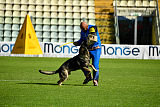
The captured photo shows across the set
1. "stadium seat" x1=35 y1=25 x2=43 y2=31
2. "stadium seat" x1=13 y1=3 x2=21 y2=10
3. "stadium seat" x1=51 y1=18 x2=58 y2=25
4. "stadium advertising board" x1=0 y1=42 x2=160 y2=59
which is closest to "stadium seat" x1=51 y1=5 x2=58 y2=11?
"stadium seat" x1=51 y1=18 x2=58 y2=25

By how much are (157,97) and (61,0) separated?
22056 millimetres

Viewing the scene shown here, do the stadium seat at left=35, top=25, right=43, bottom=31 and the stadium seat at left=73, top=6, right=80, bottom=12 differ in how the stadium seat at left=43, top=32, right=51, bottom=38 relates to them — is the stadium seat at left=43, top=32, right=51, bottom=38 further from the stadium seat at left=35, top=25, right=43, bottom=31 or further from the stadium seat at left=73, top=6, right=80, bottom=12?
the stadium seat at left=73, top=6, right=80, bottom=12

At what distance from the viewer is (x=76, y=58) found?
8656 millimetres

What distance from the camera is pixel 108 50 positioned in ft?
73.2

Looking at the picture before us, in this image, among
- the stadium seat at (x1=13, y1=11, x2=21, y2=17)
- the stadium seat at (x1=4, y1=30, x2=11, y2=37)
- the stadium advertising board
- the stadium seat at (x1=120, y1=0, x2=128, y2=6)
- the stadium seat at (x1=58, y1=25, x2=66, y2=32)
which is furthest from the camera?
the stadium seat at (x1=120, y1=0, x2=128, y2=6)

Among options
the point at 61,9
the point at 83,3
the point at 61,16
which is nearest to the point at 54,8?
the point at 61,9

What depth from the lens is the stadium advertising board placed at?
873 inches

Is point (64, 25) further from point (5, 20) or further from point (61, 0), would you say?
point (5, 20)

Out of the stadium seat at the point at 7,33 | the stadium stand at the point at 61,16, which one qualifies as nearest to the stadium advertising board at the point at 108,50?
the stadium stand at the point at 61,16

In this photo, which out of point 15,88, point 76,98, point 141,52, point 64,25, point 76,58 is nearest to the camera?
point 76,98

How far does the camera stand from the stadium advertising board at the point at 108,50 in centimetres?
2217

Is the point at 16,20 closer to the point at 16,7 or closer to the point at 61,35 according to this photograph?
the point at 16,7

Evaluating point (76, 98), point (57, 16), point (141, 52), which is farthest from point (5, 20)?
point (76, 98)

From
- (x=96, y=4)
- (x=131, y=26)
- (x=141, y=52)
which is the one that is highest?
(x=96, y=4)
